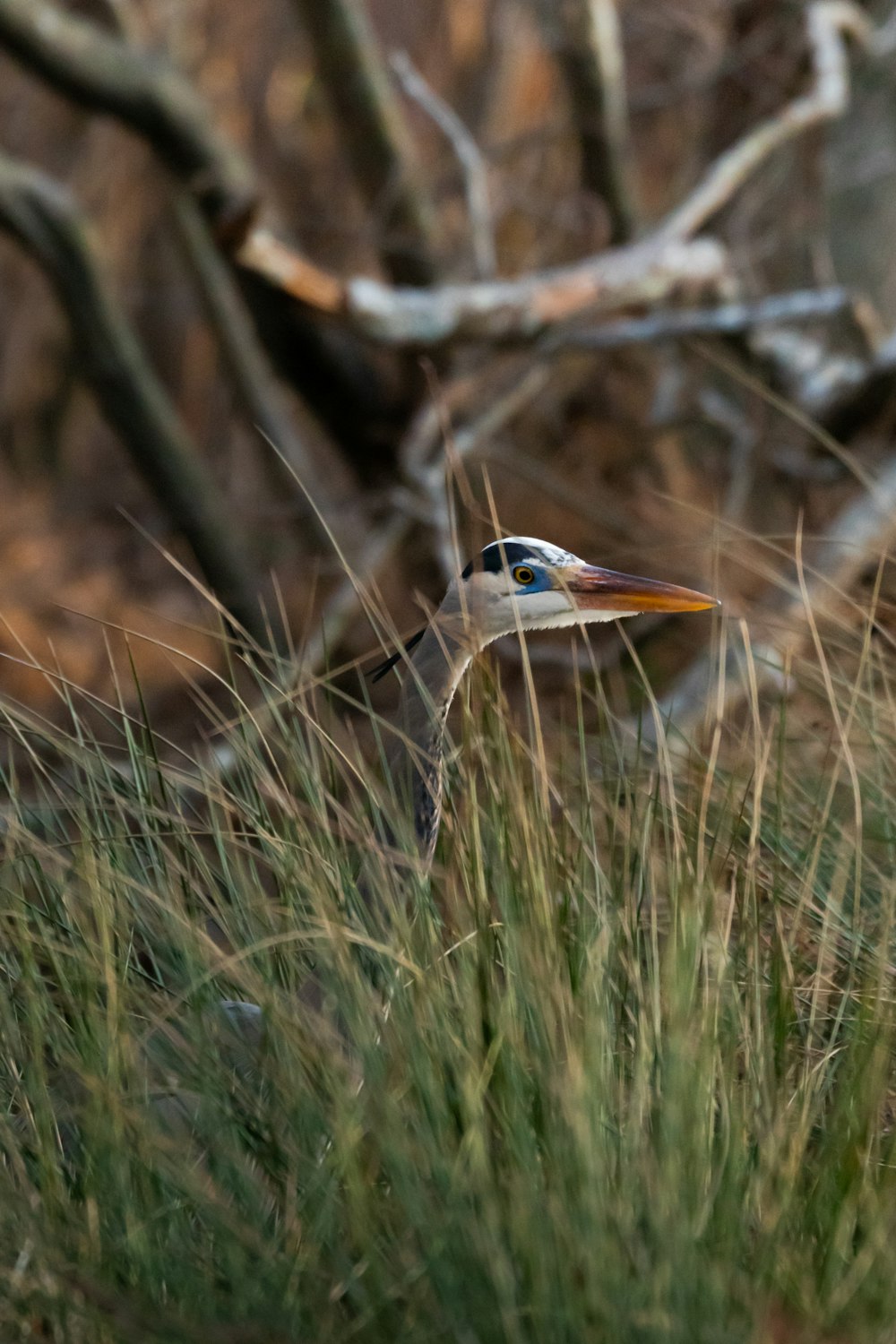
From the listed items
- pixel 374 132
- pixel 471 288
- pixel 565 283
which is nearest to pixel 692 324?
pixel 565 283

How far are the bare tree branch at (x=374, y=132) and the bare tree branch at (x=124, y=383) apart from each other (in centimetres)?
93

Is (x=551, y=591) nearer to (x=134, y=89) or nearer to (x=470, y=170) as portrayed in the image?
(x=470, y=170)

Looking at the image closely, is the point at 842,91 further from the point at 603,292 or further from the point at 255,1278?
the point at 255,1278

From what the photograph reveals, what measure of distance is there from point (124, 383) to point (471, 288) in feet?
3.90

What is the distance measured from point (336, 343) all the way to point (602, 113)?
1151 millimetres

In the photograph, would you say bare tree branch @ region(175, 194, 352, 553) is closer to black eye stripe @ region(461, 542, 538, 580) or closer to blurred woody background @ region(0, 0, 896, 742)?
blurred woody background @ region(0, 0, 896, 742)

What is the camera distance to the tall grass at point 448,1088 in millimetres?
1291

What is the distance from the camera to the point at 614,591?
2205 mm

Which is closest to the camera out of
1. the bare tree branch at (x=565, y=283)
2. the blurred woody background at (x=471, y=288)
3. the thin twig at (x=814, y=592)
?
the thin twig at (x=814, y=592)

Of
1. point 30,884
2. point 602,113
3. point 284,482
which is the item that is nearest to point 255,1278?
point 30,884

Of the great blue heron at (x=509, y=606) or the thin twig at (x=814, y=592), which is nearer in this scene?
the great blue heron at (x=509, y=606)

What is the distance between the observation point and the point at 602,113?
17.5ft

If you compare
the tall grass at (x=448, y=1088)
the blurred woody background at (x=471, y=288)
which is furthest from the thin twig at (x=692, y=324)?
the tall grass at (x=448, y=1088)

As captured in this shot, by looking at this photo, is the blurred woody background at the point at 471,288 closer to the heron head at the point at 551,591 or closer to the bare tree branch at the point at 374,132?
the bare tree branch at the point at 374,132
